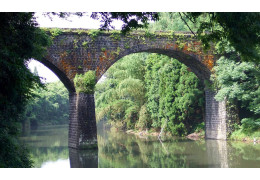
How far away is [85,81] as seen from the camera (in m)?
15.1

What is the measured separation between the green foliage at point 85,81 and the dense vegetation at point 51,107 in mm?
22002

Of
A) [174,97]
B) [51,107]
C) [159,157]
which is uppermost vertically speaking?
[174,97]

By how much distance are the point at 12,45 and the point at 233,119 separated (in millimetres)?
12028

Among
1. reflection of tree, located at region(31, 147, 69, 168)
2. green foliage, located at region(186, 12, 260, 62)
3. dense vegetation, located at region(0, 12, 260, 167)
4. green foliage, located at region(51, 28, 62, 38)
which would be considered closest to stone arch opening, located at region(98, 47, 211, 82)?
green foliage, located at region(51, 28, 62, 38)

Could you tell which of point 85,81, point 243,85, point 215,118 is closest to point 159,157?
point 85,81

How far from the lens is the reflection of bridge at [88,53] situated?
14953 millimetres

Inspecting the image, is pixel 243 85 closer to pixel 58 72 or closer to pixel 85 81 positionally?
pixel 85 81

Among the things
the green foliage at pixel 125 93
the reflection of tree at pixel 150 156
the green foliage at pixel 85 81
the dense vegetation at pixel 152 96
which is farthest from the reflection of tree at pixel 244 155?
the green foliage at pixel 125 93

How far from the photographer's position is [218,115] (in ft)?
58.1

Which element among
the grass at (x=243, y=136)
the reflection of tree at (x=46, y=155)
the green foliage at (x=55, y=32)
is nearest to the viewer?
the reflection of tree at (x=46, y=155)

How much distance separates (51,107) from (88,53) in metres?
28.7

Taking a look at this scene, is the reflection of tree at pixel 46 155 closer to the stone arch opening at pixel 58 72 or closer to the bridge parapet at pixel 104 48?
the stone arch opening at pixel 58 72

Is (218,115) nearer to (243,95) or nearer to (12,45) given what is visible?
(243,95)
